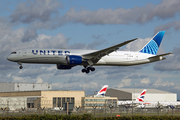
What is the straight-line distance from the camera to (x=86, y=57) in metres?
52.0

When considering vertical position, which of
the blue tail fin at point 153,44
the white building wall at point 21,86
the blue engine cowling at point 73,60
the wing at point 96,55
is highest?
the blue tail fin at point 153,44

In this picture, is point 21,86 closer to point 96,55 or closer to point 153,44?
point 153,44

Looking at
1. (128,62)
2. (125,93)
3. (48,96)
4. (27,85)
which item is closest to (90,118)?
(128,62)

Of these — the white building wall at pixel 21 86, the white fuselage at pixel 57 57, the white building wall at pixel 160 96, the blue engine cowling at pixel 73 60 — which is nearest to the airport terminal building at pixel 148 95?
the white building wall at pixel 160 96

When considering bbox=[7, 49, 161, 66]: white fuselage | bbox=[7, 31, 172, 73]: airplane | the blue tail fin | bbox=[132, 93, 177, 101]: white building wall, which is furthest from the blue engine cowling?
bbox=[132, 93, 177, 101]: white building wall

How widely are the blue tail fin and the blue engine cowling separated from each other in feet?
55.0

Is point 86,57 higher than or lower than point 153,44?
lower

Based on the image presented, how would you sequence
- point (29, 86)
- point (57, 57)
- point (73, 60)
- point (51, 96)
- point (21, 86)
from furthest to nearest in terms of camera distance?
1. point (29, 86)
2. point (21, 86)
3. point (51, 96)
4. point (73, 60)
5. point (57, 57)

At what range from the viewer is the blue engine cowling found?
4903cm

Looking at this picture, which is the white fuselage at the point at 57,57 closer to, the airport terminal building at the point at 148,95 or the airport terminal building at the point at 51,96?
the airport terminal building at the point at 51,96

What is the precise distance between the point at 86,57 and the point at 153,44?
19908 mm

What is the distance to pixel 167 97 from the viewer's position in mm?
156500

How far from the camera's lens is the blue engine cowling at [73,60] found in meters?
49.0

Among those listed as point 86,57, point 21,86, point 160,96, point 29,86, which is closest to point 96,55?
point 86,57
